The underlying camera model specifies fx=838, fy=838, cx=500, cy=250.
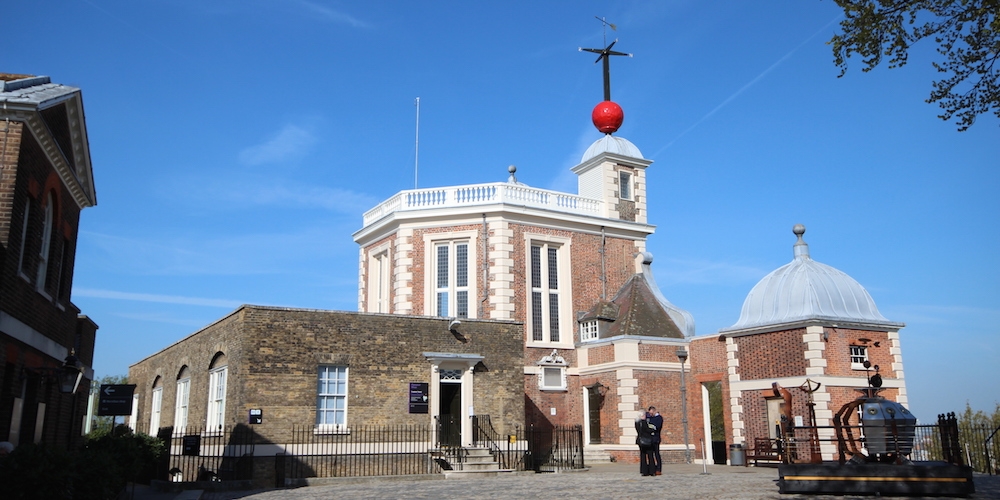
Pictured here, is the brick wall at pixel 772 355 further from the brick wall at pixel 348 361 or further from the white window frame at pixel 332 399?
the white window frame at pixel 332 399

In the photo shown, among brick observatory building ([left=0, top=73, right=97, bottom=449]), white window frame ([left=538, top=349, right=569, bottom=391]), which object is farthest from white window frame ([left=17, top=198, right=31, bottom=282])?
white window frame ([left=538, top=349, right=569, bottom=391])

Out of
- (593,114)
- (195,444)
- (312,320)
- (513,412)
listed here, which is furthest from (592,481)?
(593,114)

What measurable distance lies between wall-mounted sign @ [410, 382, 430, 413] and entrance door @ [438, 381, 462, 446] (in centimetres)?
67

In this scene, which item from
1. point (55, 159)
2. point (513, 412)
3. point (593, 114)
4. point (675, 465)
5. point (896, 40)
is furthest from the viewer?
point (593, 114)

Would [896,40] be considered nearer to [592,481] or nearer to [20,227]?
[592,481]

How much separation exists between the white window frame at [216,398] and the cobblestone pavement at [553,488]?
4968 millimetres

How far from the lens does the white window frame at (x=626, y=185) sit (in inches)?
1335

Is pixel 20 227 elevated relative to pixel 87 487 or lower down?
elevated

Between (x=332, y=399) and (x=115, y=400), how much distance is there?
6.27m

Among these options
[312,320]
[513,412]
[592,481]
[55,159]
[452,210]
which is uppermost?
[452,210]

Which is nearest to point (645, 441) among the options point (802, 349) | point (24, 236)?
point (802, 349)

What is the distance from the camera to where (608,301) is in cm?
3161

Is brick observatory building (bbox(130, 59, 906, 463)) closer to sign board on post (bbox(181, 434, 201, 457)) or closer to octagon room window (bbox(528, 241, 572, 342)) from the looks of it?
octagon room window (bbox(528, 241, 572, 342))

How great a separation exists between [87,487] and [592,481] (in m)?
10.5
